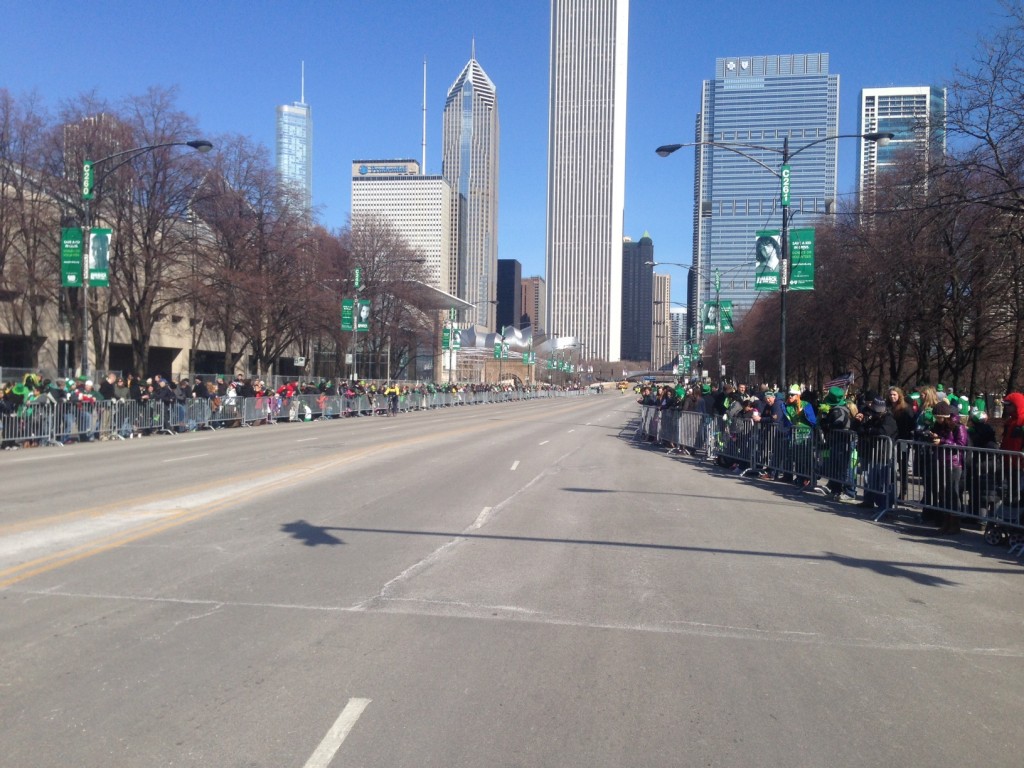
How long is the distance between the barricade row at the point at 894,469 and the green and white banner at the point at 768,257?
4.09 meters

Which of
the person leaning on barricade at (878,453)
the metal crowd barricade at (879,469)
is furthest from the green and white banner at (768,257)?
the metal crowd barricade at (879,469)

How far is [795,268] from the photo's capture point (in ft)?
70.9

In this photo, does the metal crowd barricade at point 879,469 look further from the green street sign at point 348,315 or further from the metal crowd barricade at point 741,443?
the green street sign at point 348,315

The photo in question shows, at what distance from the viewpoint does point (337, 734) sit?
439cm

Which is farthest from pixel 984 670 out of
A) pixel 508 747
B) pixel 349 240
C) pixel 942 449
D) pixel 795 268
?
pixel 349 240

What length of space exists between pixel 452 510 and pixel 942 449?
685 centimetres

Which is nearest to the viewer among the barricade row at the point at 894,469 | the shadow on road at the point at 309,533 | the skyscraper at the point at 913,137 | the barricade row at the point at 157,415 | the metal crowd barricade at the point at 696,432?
the shadow on road at the point at 309,533

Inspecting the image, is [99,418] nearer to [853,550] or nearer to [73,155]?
[73,155]

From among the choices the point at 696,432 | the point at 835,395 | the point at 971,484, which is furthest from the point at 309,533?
the point at 696,432

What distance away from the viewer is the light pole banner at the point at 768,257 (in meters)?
21.8

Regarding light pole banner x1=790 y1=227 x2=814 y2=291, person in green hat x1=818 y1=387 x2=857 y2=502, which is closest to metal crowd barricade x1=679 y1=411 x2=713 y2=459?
light pole banner x1=790 y1=227 x2=814 y2=291

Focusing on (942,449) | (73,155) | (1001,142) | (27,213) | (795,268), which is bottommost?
(942,449)

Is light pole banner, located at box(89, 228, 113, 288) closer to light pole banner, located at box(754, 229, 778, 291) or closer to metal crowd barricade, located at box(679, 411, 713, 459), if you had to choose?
metal crowd barricade, located at box(679, 411, 713, 459)

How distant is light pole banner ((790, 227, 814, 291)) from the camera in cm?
2139
